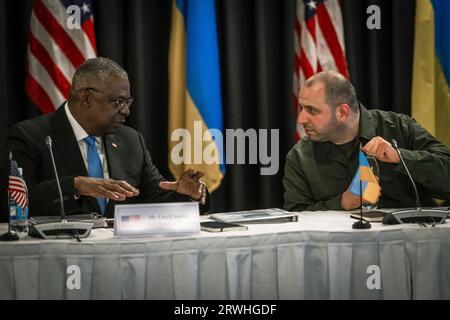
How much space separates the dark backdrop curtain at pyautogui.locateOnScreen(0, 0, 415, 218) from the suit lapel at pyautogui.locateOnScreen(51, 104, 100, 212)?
95 cm

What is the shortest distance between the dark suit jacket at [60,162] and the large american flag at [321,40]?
1.35 metres

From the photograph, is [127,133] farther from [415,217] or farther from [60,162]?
[415,217]

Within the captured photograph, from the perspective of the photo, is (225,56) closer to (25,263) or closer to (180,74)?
(180,74)

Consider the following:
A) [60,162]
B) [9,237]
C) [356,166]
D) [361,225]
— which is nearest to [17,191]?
[9,237]

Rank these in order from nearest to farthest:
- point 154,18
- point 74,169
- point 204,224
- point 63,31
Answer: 1. point 204,224
2. point 74,169
3. point 63,31
4. point 154,18

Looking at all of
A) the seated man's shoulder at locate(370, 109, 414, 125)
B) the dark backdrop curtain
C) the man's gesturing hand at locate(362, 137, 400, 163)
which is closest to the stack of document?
the man's gesturing hand at locate(362, 137, 400, 163)

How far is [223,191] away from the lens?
4621 millimetres

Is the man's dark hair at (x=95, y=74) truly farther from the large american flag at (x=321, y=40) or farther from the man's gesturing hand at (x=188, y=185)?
the large american flag at (x=321, y=40)

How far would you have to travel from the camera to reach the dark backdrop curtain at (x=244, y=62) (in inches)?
170

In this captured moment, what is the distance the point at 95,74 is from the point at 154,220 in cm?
128

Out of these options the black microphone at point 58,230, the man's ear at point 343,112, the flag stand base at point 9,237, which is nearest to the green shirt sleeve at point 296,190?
the man's ear at point 343,112

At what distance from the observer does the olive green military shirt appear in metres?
3.52

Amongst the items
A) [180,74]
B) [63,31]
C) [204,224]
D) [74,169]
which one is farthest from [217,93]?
[204,224]
